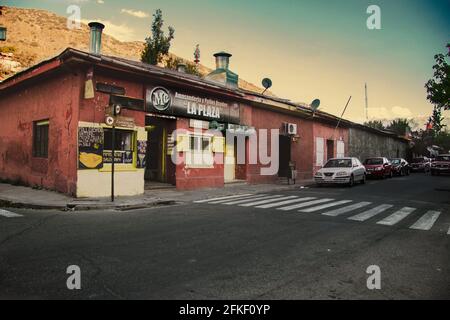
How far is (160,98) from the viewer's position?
45.5 feet

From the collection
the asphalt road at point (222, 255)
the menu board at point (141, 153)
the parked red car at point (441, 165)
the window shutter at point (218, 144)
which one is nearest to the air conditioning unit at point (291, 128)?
the window shutter at point (218, 144)

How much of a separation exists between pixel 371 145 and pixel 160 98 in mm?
30366

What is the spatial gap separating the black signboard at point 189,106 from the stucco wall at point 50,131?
3162 millimetres

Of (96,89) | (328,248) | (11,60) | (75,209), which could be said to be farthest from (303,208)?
(11,60)

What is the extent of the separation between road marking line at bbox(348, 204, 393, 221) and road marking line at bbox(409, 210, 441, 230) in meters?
1.11

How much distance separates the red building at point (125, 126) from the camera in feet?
38.3

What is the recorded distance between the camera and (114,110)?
11.3 meters

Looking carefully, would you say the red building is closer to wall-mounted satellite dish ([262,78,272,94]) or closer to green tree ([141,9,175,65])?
wall-mounted satellite dish ([262,78,272,94])

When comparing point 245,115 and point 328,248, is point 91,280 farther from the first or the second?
point 245,115

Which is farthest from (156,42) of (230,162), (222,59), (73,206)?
(73,206)

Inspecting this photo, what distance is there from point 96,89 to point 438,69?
1667 cm

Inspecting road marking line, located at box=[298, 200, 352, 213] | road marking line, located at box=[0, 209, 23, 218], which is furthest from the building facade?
road marking line, located at box=[298, 200, 352, 213]
